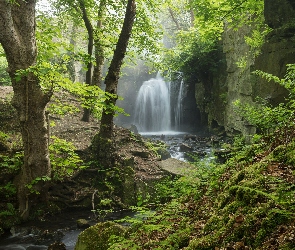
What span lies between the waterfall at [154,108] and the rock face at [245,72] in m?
4.81

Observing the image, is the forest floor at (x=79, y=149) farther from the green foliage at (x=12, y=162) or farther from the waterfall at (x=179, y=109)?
the waterfall at (x=179, y=109)

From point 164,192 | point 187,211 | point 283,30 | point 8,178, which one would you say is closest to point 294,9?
point 283,30

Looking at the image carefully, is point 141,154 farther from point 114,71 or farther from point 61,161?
point 61,161

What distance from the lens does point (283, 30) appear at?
7.74 meters

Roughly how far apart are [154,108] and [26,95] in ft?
69.8

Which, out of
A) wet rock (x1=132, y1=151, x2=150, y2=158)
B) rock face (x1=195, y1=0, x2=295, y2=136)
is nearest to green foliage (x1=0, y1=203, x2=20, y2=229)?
wet rock (x1=132, y1=151, x2=150, y2=158)

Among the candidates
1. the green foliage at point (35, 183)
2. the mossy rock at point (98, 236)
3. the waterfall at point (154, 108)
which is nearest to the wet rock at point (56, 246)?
the mossy rock at point (98, 236)

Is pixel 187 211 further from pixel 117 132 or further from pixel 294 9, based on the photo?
pixel 117 132

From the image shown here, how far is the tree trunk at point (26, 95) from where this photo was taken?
607 centimetres

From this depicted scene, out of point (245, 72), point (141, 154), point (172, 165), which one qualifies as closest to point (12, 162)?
point (141, 154)

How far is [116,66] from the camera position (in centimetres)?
904

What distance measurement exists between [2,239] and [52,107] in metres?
3.80

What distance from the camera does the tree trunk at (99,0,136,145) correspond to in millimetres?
8742

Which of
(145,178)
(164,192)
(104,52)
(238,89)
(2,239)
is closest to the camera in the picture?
(164,192)
